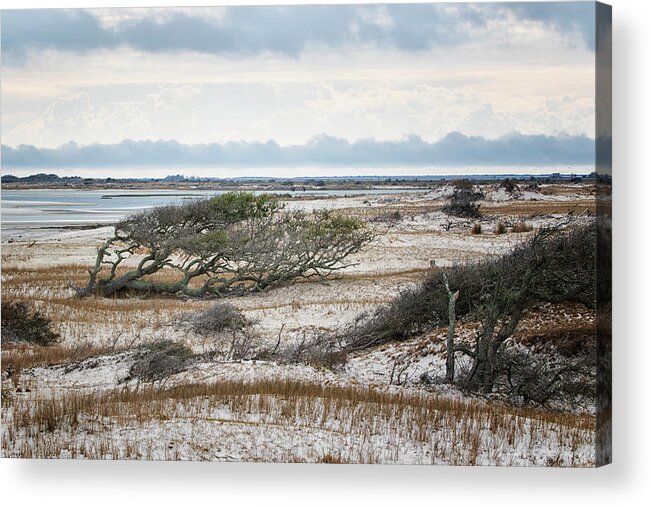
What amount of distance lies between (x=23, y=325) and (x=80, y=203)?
1413mm

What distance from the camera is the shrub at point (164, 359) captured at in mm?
10812

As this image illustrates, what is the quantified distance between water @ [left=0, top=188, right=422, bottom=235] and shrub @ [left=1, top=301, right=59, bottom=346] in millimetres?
827

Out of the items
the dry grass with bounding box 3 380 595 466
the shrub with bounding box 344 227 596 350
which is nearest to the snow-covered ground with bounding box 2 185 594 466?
the dry grass with bounding box 3 380 595 466

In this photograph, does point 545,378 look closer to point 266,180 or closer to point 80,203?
point 266,180

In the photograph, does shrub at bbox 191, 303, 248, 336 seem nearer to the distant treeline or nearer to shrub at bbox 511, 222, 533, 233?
the distant treeline

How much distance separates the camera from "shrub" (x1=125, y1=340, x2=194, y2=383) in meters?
10.8

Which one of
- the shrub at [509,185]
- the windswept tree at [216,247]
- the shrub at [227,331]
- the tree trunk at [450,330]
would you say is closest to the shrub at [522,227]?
the shrub at [509,185]

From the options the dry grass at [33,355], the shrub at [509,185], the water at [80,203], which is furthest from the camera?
the water at [80,203]

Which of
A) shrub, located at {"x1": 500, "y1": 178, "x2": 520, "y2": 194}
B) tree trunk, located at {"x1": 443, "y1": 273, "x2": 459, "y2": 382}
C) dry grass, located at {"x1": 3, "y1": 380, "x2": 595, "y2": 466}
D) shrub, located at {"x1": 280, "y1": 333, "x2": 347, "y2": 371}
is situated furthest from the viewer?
shrub, located at {"x1": 280, "y1": 333, "x2": 347, "y2": 371}

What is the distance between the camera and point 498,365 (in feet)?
34.8

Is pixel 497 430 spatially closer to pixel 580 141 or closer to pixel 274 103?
pixel 580 141

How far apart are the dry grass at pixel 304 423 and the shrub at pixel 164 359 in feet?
0.70

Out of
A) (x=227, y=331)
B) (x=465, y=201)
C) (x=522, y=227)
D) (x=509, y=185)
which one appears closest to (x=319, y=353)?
(x=227, y=331)

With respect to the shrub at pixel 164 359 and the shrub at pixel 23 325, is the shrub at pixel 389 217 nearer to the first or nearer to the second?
the shrub at pixel 164 359
